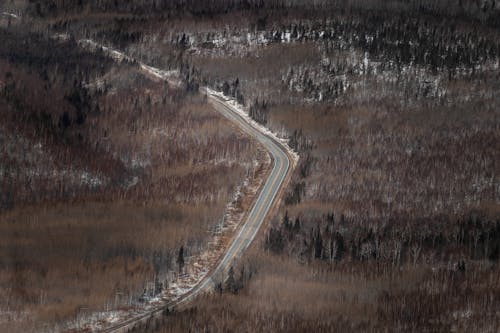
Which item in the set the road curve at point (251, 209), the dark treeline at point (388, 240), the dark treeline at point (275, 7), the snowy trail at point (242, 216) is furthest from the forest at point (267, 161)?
the road curve at point (251, 209)

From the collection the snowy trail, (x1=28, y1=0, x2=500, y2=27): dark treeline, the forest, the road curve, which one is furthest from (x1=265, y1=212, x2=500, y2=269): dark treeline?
(x1=28, y1=0, x2=500, y2=27): dark treeline

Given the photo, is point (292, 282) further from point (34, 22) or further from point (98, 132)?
point (34, 22)

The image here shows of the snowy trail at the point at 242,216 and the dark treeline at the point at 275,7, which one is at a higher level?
the dark treeline at the point at 275,7

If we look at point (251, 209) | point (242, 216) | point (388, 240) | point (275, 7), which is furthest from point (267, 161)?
point (275, 7)

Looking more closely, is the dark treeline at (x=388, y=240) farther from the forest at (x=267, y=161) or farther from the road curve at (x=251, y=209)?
the road curve at (x=251, y=209)

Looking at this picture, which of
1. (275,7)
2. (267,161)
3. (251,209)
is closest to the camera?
(251,209)

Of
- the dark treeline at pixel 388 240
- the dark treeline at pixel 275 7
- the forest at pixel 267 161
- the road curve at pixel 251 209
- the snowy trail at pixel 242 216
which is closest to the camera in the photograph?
the snowy trail at pixel 242 216

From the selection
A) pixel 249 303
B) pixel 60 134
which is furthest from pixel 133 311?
pixel 60 134

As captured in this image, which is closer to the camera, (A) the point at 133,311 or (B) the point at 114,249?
(A) the point at 133,311

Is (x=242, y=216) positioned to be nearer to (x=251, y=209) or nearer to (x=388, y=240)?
(x=251, y=209)
